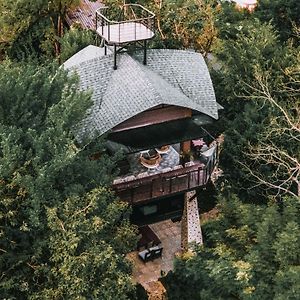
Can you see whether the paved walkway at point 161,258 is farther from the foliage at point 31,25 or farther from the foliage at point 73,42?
the foliage at point 31,25

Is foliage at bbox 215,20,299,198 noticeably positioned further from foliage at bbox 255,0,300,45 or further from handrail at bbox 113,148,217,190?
foliage at bbox 255,0,300,45

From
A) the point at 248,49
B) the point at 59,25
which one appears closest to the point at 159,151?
the point at 248,49

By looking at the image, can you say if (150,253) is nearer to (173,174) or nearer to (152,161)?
(173,174)

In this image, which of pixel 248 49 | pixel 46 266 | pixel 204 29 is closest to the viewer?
pixel 46 266

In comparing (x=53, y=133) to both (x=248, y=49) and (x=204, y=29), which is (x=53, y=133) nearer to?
(x=248, y=49)

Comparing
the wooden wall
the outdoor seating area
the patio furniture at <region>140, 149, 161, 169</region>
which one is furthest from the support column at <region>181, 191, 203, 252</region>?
the wooden wall

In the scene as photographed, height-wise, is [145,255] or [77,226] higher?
[77,226]

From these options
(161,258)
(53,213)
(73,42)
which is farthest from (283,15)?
(53,213)
